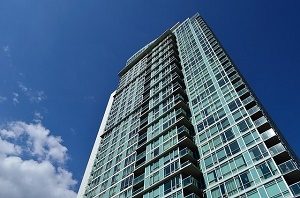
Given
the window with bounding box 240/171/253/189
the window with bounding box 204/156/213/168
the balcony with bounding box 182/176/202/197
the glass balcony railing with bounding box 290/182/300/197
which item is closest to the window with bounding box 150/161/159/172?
the balcony with bounding box 182/176/202/197

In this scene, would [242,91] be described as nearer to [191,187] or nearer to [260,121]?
[260,121]

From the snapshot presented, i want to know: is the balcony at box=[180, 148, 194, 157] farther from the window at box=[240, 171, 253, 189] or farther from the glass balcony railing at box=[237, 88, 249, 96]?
the glass balcony railing at box=[237, 88, 249, 96]

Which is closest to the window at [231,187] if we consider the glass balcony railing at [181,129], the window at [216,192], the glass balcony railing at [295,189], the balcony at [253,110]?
the window at [216,192]

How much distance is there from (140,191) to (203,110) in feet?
52.8

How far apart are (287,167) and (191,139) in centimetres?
1666

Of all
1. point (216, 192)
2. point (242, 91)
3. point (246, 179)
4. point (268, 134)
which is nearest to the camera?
point (246, 179)

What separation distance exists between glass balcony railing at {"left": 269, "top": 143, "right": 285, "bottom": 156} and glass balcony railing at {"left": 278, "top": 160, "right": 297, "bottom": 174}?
2078mm

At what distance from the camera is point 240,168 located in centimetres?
3606

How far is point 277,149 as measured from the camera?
34.6 m

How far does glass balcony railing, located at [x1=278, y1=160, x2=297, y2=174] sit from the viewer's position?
3141cm

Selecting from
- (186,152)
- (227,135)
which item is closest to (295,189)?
(227,135)

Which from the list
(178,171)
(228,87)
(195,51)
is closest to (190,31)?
(195,51)

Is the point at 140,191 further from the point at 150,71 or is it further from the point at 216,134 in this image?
the point at 150,71

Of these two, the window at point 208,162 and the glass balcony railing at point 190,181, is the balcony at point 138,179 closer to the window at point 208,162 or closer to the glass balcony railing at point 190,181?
the glass balcony railing at point 190,181
